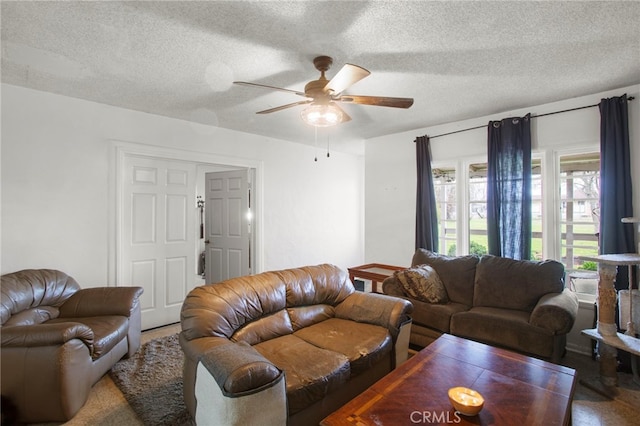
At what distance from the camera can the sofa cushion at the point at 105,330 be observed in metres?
2.26

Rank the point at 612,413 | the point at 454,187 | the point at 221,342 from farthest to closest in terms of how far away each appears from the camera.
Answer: the point at 454,187 < the point at 612,413 < the point at 221,342

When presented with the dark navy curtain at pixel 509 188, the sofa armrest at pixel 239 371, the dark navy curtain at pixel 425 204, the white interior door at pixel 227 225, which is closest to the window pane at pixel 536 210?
the dark navy curtain at pixel 509 188

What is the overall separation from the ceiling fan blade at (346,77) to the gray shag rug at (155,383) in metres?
2.43

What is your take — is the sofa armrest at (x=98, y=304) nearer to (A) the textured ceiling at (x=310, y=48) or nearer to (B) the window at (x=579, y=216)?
(A) the textured ceiling at (x=310, y=48)

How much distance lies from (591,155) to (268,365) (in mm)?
3813

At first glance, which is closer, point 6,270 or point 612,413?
point 612,413

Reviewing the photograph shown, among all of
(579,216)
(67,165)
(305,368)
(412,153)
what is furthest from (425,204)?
(67,165)

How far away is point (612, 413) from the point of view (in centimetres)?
212

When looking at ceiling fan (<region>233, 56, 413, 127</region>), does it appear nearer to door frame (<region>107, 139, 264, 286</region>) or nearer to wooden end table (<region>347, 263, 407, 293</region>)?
door frame (<region>107, 139, 264, 286</region>)

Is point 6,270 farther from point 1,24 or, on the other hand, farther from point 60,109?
point 1,24

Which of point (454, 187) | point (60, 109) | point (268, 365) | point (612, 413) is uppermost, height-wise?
point (60, 109)

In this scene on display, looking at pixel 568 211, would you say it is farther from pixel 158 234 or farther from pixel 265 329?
pixel 158 234

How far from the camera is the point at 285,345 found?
2.16 m

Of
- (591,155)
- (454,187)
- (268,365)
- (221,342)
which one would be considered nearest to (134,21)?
(221,342)
